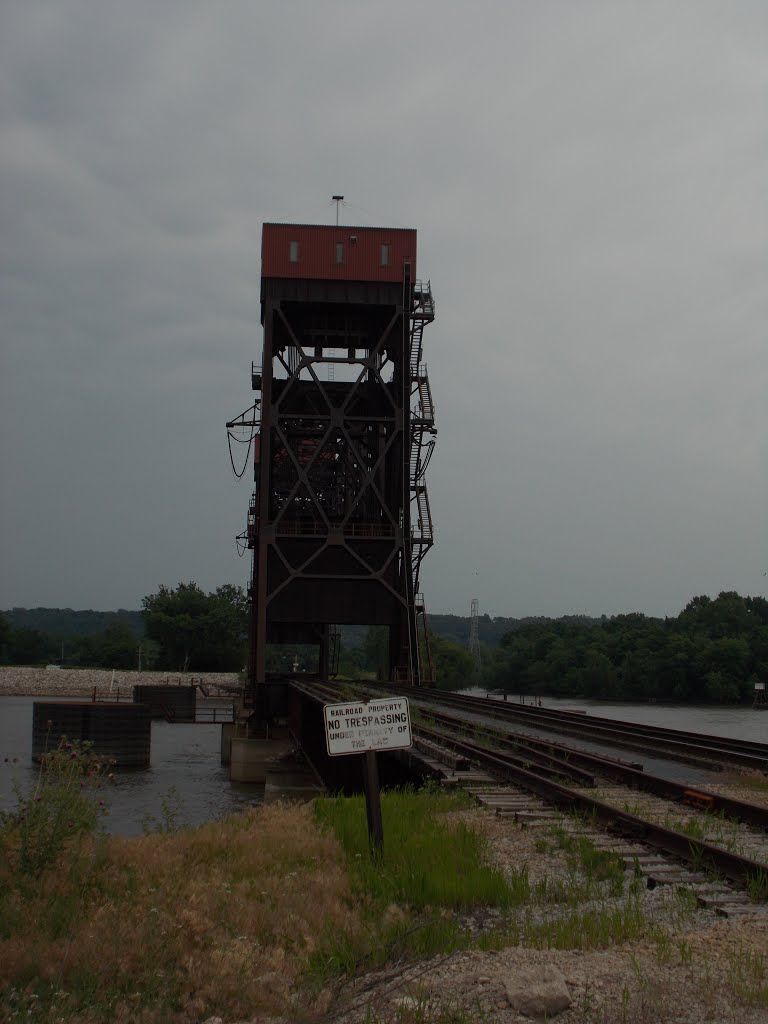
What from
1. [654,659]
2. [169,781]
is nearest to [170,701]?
[169,781]

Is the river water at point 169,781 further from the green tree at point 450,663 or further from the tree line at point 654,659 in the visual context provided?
the green tree at point 450,663

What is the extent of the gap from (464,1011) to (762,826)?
5.04m

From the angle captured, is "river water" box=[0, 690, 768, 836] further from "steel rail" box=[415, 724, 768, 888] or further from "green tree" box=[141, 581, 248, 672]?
"green tree" box=[141, 581, 248, 672]

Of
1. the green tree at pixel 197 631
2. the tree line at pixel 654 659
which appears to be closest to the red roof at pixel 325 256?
the tree line at pixel 654 659

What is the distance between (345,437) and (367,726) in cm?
3081

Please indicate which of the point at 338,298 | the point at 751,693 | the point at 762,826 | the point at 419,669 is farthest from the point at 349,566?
the point at 751,693

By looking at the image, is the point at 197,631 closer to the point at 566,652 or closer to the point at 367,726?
the point at 566,652

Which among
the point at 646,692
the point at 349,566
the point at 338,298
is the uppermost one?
the point at 338,298

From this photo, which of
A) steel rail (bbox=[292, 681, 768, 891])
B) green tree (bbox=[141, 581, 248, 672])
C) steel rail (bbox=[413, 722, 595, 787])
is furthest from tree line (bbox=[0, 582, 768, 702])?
steel rail (bbox=[292, 681, 768, 891])

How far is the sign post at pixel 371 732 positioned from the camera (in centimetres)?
817

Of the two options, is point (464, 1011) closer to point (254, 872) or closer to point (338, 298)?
point (254, 872)

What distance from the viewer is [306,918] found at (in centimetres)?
670

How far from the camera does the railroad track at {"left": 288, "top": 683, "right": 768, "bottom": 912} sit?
285 inches

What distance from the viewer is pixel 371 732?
8273mm
